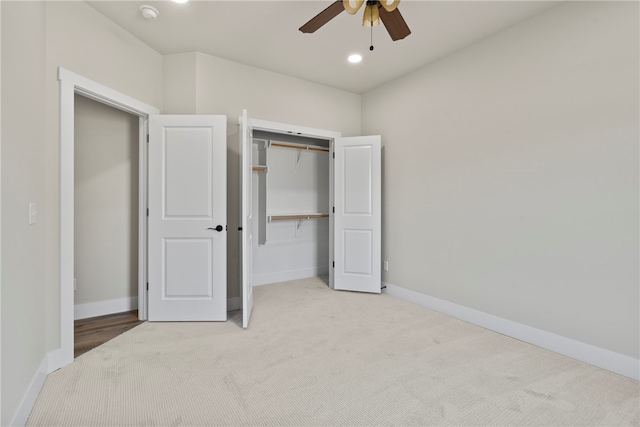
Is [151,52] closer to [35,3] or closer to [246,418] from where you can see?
[35,3]

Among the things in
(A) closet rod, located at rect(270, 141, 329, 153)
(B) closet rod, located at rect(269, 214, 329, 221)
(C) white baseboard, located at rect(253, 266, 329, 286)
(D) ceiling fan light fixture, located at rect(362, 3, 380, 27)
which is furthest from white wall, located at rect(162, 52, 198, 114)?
(C) white baseboard, located at rect(253, 266, 329, 286)

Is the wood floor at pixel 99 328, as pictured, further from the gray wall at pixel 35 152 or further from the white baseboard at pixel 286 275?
the white baseboard at pixel 286 275

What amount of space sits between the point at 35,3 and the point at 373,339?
3398 mm

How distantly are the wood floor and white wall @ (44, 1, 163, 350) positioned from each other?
42 centimetres

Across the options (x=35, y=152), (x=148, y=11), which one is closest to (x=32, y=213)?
(x=35, y=152)

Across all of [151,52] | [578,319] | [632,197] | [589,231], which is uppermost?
[151,52]

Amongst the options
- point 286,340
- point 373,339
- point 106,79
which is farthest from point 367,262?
point 106,79

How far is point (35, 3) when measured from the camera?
6.67 feet

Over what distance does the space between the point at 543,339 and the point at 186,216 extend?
133 inches

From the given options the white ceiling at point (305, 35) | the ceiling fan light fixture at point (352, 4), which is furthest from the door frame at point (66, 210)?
the ceiling fan light fixture at point (352, 4)

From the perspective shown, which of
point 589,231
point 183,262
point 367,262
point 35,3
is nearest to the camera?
point 35,3

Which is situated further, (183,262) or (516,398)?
(183,262)

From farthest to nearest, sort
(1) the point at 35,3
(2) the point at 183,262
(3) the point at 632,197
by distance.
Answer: (2) the point at 183,262 < (3) the point at 632,197 < (1) the point at 35,3

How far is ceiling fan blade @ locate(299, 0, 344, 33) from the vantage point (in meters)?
2.08
